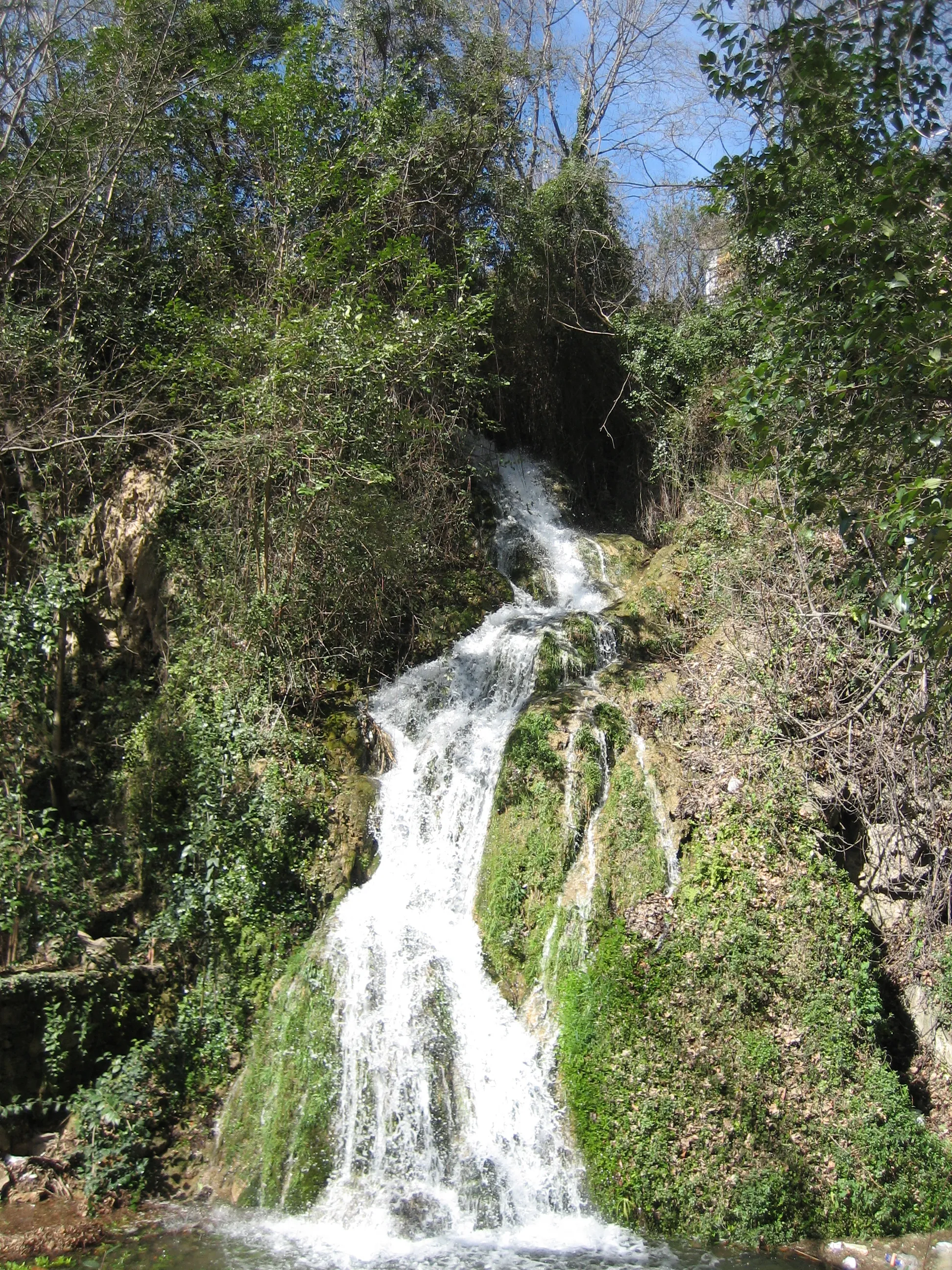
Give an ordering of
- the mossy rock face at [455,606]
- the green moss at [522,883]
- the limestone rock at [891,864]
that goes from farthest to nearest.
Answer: the mossy rock face at [455,606] → the limestone rock at [891,864] → the green moss at [522,883]

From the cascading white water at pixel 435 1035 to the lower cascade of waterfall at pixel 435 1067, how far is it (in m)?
0.01

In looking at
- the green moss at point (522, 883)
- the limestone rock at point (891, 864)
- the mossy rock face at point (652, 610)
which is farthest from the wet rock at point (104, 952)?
the limestone rock at point (891, 864)

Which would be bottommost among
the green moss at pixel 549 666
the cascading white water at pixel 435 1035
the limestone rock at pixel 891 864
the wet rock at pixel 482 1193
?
the wet rock at pixel 482 1193

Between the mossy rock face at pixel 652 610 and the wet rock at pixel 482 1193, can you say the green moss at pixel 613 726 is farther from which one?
the wet rock at pixel 482 1193

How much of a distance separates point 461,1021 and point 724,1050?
6.58 feet

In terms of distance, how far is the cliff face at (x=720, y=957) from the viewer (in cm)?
632

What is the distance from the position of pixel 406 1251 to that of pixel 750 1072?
266cm

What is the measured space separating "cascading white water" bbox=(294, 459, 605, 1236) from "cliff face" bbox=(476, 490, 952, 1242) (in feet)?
0.94

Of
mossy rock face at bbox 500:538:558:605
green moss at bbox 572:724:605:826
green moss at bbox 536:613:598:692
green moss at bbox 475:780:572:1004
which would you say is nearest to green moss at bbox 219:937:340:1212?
green moss at bbox 475:780:572:1004

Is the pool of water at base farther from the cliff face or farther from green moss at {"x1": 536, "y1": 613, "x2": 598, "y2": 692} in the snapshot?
green moss at {"x1": 536, "y1": 613, "x2": 598, "y2": 692}

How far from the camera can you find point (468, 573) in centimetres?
1304

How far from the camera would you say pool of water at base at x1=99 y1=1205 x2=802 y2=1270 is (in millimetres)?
5660

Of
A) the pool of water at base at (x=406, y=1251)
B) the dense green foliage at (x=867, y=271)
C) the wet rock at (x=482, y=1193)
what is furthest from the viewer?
the wet rock at (x=482, y=1193)

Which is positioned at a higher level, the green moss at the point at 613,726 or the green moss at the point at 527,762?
the green moss at the point at 613,726
